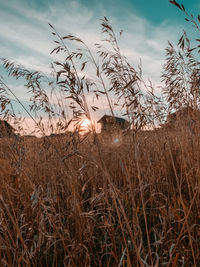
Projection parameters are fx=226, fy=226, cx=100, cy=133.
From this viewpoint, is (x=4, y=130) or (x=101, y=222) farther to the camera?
(x=4, y=130)

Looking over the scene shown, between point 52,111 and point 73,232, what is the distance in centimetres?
161

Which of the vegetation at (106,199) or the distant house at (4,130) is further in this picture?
the distant house at (4,130)

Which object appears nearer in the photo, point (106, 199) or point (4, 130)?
point (106, 199)

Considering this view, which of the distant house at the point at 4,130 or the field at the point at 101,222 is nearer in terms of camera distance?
the field at the point at 101,222

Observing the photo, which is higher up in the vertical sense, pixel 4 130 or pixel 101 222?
pixel 4 130

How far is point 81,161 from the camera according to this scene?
8.57 ft

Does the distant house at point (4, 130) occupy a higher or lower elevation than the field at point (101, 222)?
higher

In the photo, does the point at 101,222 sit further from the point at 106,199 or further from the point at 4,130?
the point at 4,130

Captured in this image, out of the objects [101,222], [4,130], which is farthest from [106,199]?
[4,130]

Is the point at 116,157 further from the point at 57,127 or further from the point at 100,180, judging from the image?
the point at 57,127

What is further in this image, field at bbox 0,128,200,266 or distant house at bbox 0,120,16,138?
distant house at bbox 0,120,16,138

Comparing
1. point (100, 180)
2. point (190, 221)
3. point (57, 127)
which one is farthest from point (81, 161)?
point (190, 221)

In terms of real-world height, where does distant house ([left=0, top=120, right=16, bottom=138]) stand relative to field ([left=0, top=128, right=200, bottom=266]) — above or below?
above

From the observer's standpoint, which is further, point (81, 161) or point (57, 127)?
point (57, 127)
